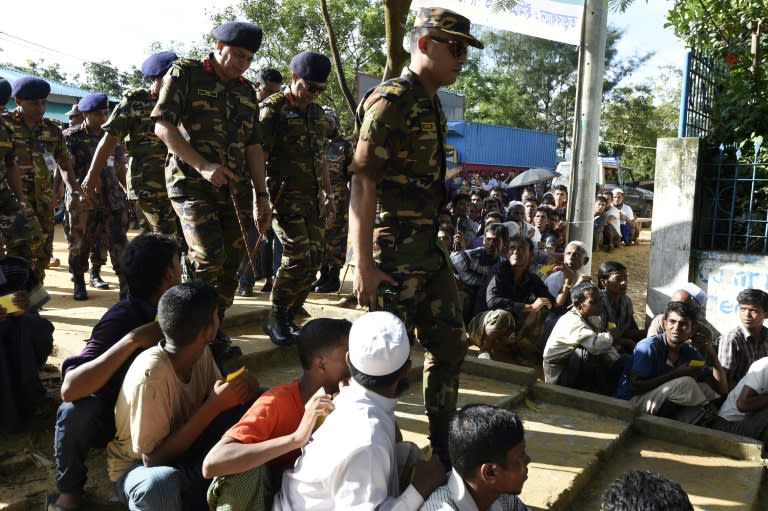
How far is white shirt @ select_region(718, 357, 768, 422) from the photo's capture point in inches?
168

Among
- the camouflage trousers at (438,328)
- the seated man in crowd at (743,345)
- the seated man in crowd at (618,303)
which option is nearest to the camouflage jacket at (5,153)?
the camouflage trousers at (438,328)

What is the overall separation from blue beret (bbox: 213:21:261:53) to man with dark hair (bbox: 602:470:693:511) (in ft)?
9.57

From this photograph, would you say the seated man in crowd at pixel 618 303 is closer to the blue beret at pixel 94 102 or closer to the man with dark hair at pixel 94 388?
the man with dark hair at pixel 94 388

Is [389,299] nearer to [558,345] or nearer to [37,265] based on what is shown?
[558,345]

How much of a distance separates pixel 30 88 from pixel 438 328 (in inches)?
179

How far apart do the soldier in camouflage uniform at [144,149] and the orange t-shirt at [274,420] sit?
2729mm

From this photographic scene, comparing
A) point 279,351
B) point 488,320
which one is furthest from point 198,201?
point 488,320

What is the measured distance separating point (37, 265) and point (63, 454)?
3.34 meters

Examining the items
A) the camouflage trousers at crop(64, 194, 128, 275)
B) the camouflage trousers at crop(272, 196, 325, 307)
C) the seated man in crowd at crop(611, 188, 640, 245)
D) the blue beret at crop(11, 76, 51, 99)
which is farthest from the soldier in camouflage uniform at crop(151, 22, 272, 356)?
the seated man in crowd at crop(611, 188, 640, 245)

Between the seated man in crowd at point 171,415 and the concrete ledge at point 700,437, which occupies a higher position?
the seated man in crowd at point 171,415

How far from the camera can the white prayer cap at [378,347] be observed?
207cm

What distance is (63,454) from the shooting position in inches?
94.5

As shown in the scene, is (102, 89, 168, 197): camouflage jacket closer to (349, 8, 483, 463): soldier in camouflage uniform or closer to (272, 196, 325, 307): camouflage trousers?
(272, 196, 325, 307): camouflage trousers

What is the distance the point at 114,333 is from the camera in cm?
258
